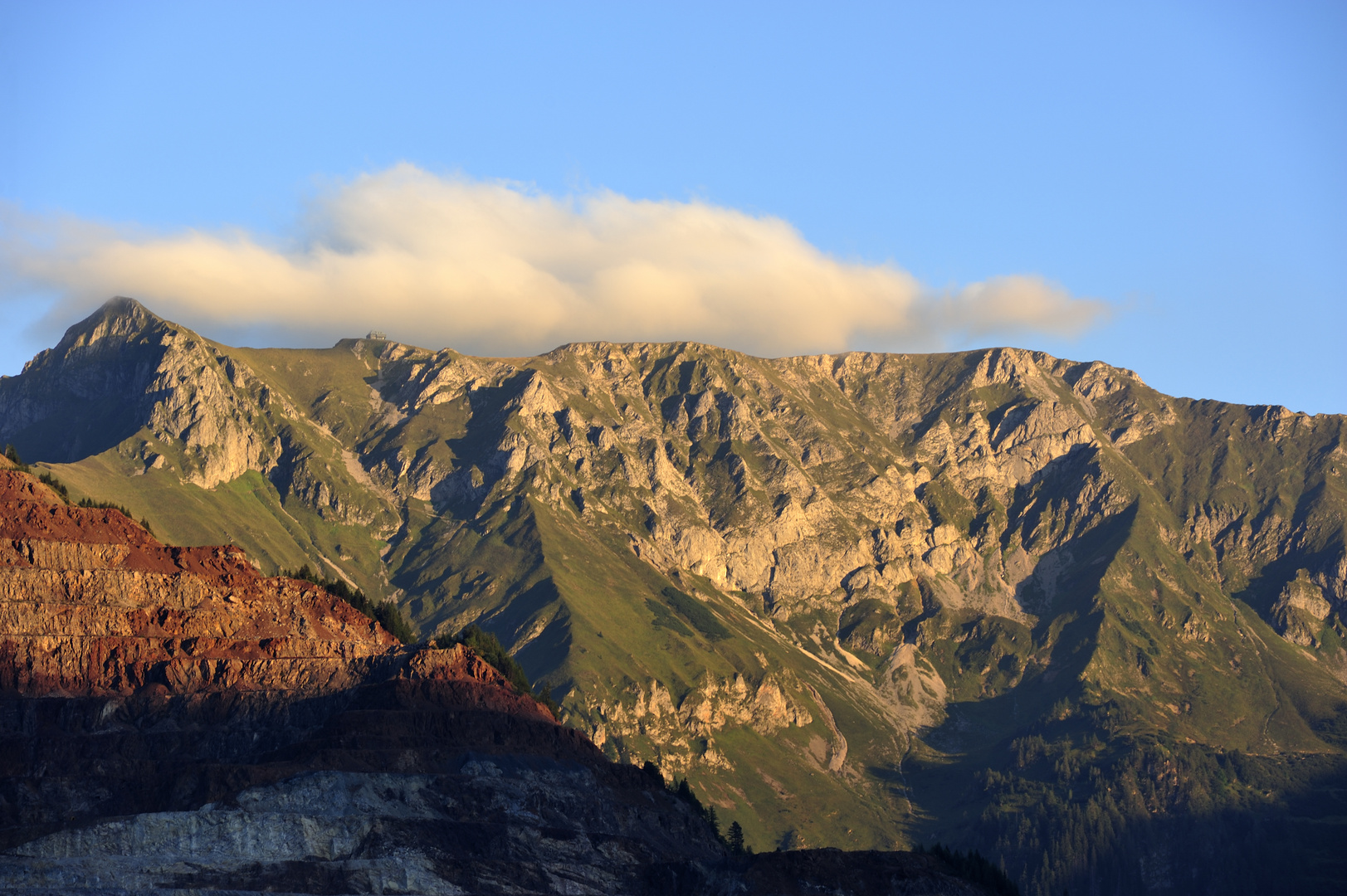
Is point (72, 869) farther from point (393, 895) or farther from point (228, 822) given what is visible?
point (393, 895)

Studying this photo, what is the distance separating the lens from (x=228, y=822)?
655ft

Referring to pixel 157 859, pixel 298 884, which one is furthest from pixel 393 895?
pixel 157 859

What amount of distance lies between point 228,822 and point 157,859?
11.6 metres

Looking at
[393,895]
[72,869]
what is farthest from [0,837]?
[393,895]

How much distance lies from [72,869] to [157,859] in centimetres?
980

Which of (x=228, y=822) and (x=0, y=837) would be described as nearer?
(x=0, y=837)

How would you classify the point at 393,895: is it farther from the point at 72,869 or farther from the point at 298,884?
the point at 72,869

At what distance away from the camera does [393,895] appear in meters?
198

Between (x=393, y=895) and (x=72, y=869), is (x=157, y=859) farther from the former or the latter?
(x=393, y=895)

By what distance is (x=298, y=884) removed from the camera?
195 metres

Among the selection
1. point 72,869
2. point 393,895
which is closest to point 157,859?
point 72,869

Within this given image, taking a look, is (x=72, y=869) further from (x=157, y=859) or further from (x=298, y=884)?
(x=298, y=884)

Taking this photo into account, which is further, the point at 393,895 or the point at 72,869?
the point at 393,895

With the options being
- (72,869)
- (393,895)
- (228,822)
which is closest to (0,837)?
(72,869)
